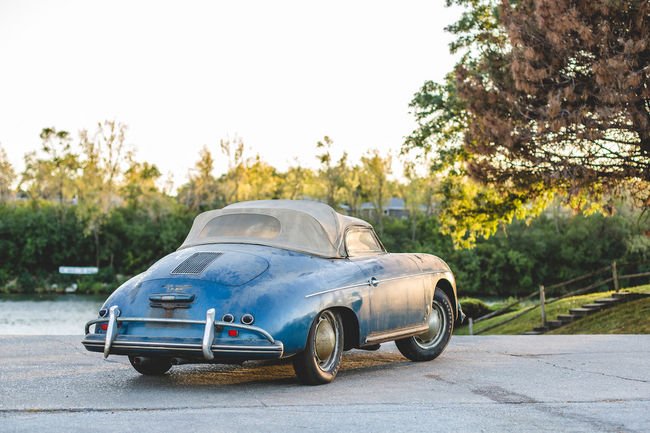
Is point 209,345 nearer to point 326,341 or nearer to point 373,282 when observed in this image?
point 326,341

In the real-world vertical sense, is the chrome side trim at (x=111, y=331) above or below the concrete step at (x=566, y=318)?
above

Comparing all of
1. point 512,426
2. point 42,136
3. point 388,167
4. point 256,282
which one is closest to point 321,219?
point 256,282

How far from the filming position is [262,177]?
93.2 meters

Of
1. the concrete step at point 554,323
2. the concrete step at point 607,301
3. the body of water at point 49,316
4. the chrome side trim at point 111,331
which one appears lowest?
the body of water at point 49,316

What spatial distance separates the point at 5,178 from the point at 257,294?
4227 inches

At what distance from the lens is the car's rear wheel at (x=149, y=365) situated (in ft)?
28.3

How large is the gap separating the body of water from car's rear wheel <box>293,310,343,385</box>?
90.5ft

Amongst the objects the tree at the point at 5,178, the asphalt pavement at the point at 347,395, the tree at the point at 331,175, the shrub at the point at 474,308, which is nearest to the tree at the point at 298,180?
the tree at the point at 331,175

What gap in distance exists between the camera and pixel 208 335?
730 cm

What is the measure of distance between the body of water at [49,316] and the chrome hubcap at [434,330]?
2624 centimetres

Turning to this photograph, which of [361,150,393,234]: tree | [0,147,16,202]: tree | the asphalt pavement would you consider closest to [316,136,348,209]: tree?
[361,150,393,234]: tree

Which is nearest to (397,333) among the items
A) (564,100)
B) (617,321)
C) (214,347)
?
(214,347)

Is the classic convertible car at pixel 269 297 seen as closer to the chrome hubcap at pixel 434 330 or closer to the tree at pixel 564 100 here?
the chrome hubcap at pixel 434 330

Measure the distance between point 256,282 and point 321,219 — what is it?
58.2 inches
